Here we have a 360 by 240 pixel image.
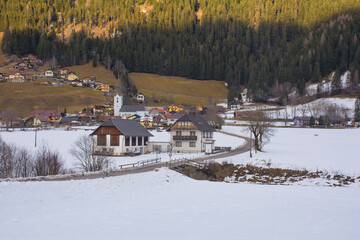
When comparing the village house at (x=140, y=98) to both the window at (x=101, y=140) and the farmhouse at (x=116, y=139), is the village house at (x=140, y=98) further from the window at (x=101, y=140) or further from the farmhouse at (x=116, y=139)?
the window at (x=101, y=140)

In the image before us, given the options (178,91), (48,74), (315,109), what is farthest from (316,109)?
(48,74)

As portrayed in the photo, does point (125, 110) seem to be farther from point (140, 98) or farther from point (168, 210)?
point (168, 210)

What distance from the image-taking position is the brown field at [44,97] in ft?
448

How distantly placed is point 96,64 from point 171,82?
1538 inches

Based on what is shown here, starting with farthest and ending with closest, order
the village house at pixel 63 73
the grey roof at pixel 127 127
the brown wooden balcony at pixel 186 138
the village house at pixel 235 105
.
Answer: the village house at pixel 63 73, the village house at pixel 235 105, the brown wooden balcony at pixel 186 138, the grey roof at pixel 127 127

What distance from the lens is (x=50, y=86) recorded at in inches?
6206

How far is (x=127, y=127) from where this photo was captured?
187ft

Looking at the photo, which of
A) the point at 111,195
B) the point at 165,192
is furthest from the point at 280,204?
the point at 111,195

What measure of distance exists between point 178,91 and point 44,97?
212 ft

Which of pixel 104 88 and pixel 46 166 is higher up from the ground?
pixel 104 88

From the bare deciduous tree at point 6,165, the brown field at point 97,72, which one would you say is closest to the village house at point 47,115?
the brown field at point 97,72

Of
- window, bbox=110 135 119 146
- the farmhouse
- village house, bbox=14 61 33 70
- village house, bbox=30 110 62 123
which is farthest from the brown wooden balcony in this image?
village house, bbox=14 61 33 70

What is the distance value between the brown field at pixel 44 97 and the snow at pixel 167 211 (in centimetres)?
11428

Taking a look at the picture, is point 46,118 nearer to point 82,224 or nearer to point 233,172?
point 233,172
